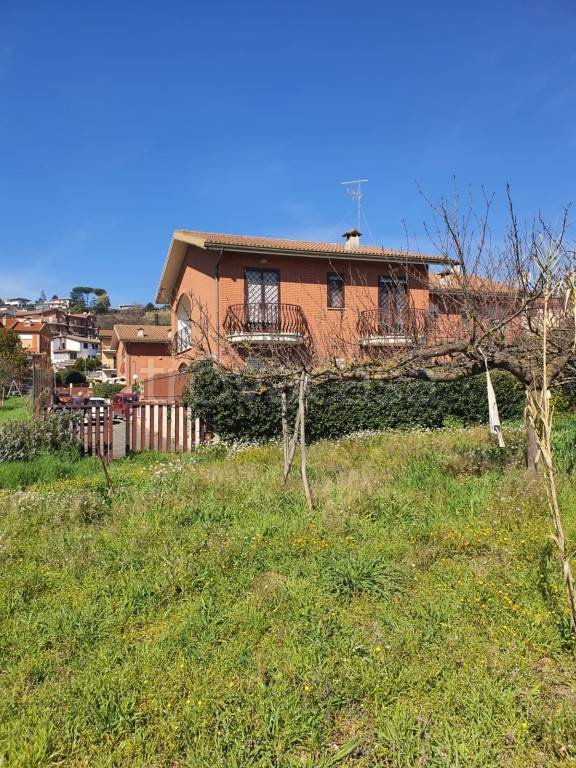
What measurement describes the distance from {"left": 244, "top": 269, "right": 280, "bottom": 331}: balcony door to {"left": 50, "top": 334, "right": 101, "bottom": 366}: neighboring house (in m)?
72.4

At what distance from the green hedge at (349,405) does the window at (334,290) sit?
5937 millimetres

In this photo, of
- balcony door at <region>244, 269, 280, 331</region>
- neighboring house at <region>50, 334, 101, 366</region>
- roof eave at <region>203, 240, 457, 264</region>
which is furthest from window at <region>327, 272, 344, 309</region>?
neighboring house at <region>50, 334, 101, 366</region>

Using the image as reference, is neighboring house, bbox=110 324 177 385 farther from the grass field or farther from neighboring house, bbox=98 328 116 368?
neighboring house, bbox=98 328 116 368

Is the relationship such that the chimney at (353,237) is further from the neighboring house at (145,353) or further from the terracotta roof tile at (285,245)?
the neighboring house at (145,353)

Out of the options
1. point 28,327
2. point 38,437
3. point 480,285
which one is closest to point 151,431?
point 38,437

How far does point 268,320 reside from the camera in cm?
1812

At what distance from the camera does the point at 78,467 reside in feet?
31.1

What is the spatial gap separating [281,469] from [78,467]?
12.7ft

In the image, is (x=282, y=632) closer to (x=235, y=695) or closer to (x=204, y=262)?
(x=235, y=695)

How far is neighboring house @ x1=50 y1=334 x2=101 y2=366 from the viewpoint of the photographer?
8575 cm

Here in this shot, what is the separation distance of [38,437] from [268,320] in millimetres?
9364

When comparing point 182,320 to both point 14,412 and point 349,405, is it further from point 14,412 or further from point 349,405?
point 349,405

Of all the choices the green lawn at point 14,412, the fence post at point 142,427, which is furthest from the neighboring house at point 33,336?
the fence post at point 142,427

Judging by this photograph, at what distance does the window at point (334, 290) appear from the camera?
62.9 feet
